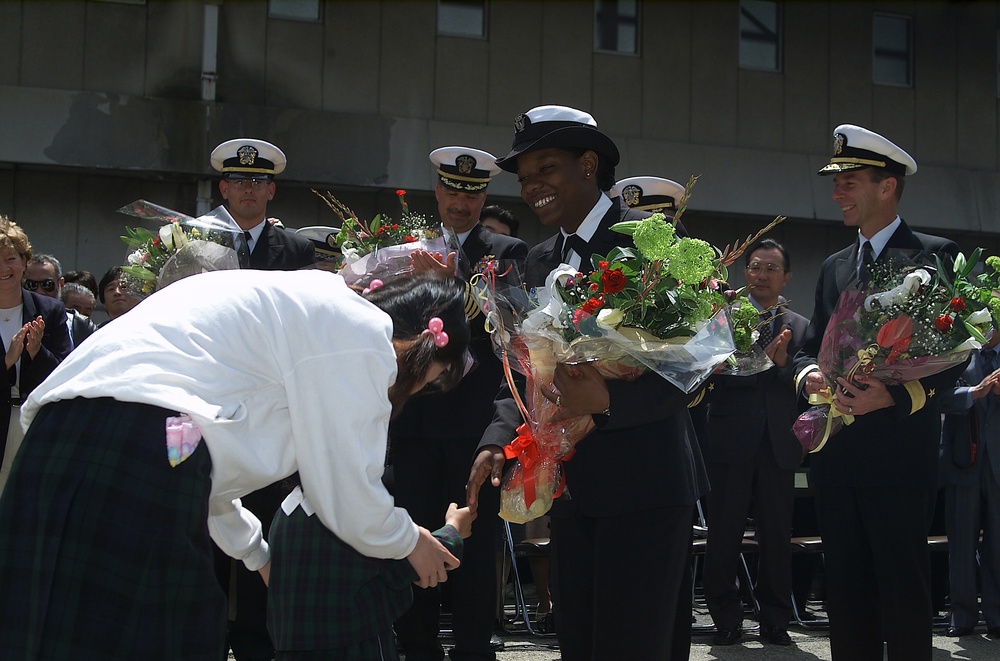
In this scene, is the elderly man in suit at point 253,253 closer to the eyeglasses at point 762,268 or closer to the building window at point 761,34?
the eyeglasses at point 762,268

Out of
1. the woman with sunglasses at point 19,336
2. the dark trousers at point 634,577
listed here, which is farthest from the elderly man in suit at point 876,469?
the woman with sunglasses at point 19,336

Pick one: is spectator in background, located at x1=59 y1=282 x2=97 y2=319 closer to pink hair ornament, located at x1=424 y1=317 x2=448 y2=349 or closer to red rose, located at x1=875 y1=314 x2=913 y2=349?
pink hair ornament, located at x1=424 y1=317 x2=448 y2=349

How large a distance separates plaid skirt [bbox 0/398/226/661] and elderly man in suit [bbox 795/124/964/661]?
2.56 m

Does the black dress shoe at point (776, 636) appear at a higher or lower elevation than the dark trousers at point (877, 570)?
lower

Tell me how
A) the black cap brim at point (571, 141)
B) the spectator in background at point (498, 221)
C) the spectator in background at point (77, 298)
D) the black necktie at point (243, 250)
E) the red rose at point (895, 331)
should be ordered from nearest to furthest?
the black cap brim at point (571, 141), the red rose at point (895, 331), the black necktie at point (243, 250), the spectator in background at point (498, 221), the spectator in background at point (77, 298)

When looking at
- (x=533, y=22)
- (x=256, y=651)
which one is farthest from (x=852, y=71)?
(x=256, y=651)

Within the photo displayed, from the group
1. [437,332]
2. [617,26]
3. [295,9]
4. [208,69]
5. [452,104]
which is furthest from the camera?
[617,26]

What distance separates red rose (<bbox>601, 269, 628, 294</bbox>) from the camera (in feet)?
9.94

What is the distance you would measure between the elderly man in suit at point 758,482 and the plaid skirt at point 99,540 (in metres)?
4.22

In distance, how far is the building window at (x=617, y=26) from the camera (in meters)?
12.9

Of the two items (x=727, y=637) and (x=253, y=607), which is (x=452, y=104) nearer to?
(x=727, y=637)

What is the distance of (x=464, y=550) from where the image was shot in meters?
4.73

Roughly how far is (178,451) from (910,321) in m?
2.65

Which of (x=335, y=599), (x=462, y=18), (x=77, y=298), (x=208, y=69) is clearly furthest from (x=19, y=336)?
(x=462, y=18)
